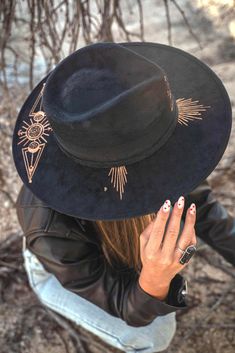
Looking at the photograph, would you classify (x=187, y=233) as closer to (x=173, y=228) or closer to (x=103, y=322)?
(x=173, y=228)

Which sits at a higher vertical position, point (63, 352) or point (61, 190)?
point (61, 190)

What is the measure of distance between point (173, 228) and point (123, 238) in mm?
260

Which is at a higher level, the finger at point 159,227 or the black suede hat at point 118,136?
the black suede hat at point 118,136

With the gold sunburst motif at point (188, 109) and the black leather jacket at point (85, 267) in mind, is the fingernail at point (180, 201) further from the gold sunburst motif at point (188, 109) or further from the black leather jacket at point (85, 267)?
the black leather jacket at point (85, 267)

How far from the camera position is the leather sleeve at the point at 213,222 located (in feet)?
4.72

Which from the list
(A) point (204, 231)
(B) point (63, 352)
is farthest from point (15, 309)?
(A) point (204, 231)

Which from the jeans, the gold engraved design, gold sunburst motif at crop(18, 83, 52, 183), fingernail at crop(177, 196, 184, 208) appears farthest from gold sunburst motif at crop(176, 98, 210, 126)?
the jeans

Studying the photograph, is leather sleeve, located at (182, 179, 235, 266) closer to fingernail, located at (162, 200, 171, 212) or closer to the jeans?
the jeans

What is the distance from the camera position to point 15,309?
5.87 ft

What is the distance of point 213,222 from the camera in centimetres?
147

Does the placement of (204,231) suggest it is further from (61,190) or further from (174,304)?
(61,190)

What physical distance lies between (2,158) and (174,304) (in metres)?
1.50

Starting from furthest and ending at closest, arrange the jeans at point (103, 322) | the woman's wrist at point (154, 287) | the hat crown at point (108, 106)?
the jeans at point (103, 322), the woman's wrist at point (154, 287), the hat crown at point (108, 106)

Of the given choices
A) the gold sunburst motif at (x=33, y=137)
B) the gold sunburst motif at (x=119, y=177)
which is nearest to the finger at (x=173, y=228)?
the gold sunburst motif at (x=119, y=177)
